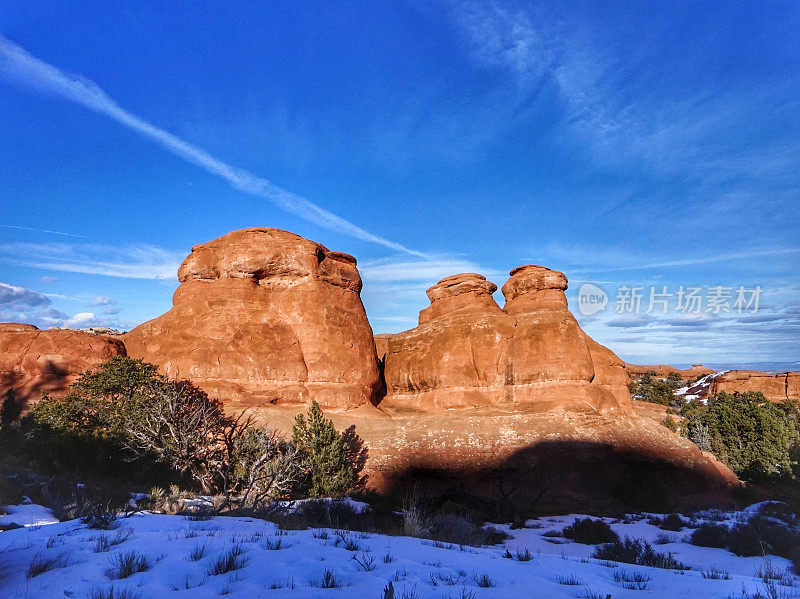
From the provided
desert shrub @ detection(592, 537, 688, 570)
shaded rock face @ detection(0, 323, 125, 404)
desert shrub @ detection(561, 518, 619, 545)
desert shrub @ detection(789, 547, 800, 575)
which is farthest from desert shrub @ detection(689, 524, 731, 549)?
shaded rock face @ detection(0, 323, 125, 404)

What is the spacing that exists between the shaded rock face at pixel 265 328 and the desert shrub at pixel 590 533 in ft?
48.8

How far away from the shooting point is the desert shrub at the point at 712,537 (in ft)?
39.5

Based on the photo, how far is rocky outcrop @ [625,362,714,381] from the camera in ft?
233

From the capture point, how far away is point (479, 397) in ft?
89.2

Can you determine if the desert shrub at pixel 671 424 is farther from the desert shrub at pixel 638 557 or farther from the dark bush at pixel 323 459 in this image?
the desert shrub at pixel 638 557

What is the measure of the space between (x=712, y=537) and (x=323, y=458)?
14.3 m

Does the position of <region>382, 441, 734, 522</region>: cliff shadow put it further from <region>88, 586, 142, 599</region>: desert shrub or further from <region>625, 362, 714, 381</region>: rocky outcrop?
<region>625, 362, 714, 381</region>: rocky outcrop

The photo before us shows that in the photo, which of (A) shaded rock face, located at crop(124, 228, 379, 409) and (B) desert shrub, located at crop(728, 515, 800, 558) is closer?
(B) desert shrub, located at crop(728, 515, 800, 558)

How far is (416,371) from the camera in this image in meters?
30.0

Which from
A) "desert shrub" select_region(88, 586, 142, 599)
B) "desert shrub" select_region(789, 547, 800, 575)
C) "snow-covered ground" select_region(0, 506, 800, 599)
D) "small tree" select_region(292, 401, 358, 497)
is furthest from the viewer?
"small tree" select_region(292, 401, 358, 497)

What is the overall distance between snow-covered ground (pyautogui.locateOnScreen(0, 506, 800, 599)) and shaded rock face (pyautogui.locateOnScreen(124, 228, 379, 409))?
63.0 ft

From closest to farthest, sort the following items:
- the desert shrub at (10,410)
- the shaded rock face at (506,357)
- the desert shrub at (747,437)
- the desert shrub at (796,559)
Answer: the desert shrub at (796,559) → the desert shrub at (10,410) → the shaded rock face at (506,357) → the desert shrub at (747,437)

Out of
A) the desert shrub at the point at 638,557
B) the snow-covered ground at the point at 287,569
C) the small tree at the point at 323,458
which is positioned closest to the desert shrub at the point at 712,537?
the desert shrub at the point at 638,557

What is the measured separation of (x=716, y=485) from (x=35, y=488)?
29.5 meters
